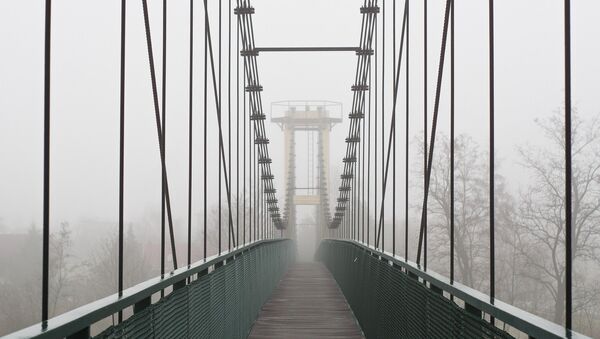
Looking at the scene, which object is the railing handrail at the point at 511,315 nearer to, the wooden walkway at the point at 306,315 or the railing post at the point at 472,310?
the railing post at the point at 472,310

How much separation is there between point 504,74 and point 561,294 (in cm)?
2418

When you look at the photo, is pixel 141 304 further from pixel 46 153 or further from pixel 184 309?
pixel 46 153

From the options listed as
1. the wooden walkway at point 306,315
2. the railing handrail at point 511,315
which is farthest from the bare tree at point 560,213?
the railing handrail at point 511,315

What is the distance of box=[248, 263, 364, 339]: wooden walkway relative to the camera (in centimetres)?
912

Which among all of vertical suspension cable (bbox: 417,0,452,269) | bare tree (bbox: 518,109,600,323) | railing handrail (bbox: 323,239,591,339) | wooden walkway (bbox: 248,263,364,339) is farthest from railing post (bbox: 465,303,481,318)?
bare tree (bbox: 518,109,600,323)

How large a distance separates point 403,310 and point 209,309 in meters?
1.25

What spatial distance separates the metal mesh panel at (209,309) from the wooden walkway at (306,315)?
24 centimetres

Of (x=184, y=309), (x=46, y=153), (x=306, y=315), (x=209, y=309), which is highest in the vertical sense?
(x=46, y=153)

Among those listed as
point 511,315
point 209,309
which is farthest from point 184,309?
point 511,315

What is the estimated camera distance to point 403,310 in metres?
5.49

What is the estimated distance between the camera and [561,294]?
22.0m

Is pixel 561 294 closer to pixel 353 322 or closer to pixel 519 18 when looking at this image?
pixel 353 322

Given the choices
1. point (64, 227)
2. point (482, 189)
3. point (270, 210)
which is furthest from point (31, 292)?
point (482, 189)

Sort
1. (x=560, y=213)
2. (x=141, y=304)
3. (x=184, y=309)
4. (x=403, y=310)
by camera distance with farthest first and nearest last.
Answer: (x=560, y=213), (x=403, y=310), (x=184, y=309), (x=141, y=304)
